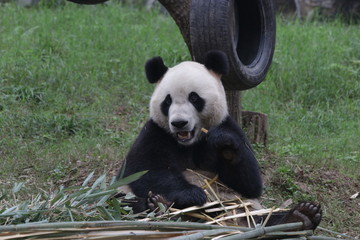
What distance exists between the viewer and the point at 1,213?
11.6 feet

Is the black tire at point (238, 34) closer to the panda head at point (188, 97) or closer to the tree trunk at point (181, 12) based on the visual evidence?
the tree trunk at point (181, 12)

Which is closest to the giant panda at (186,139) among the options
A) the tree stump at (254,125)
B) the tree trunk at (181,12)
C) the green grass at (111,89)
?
the tree trunk at (181,12)

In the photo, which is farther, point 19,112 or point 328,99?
point 328,99

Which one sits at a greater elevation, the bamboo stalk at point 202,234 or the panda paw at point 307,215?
the bamboo stalk at point 202,234

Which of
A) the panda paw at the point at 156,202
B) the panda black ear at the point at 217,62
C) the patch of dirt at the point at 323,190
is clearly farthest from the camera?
the patch of dirt at the point at 323,190

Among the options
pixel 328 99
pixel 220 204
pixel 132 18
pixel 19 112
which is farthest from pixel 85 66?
pixel 220 204

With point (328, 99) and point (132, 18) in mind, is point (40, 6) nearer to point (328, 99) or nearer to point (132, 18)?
point (132, 18)

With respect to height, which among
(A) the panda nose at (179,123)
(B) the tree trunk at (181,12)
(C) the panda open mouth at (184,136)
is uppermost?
(B) the tree trunk at (181,12)

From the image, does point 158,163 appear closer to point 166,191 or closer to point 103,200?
point 166,191

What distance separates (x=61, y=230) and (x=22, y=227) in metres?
0.20

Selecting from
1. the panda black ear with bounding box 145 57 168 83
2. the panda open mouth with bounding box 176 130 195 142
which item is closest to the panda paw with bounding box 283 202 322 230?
the panda open mouth with bounding box 176 130 195 142

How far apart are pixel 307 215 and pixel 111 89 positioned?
5250 millimetres

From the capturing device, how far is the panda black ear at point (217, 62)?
478 cm

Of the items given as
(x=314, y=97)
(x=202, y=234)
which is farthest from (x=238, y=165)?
(x=314, y=97)
